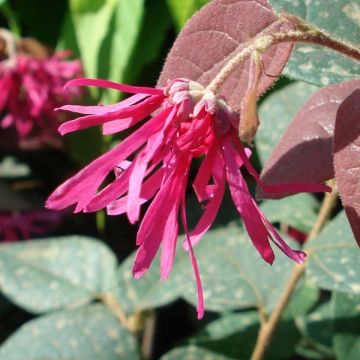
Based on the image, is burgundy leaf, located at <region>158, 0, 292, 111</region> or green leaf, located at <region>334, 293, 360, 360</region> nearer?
burgundy leaf, located at <region>158, 0, 292, 111</region>

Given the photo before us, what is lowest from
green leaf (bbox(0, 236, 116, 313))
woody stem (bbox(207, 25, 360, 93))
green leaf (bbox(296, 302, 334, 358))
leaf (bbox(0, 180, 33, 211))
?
leaf (bbox(0, 180, 33, 211))

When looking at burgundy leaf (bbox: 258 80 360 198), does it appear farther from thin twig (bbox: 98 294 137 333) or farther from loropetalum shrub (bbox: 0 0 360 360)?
thin twig (bbox: 98 294 137 333)

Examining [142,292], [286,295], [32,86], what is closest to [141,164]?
[286,295]

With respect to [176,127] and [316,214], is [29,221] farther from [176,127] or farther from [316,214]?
[176,127]

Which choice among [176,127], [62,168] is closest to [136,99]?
[176,127]

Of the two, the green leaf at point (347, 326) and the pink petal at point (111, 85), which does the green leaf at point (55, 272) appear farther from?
the pink petal at point (111, 85)

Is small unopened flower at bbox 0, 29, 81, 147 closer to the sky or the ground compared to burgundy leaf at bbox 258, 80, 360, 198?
closer to the ground

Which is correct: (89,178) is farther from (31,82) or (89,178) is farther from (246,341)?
(31,82)

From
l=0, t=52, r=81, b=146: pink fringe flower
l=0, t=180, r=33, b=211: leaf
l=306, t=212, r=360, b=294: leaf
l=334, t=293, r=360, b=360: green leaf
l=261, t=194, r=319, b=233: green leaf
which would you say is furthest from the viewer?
l=0, t=180, r=33, b=211: leaf

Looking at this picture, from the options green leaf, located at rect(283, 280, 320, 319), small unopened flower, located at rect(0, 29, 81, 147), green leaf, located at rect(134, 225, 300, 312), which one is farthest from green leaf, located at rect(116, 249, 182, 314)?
small unopened flower, located at rect(0, 29, 81, 147)
